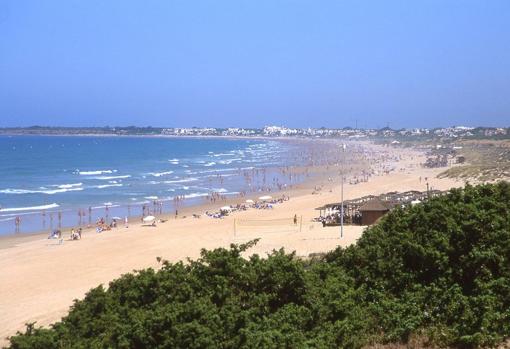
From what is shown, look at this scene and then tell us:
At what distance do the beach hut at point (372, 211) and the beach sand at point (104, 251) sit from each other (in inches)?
59.2

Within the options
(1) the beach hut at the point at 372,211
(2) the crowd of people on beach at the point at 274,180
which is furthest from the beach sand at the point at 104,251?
(2) the crowd of people on beach at the point at 274,180

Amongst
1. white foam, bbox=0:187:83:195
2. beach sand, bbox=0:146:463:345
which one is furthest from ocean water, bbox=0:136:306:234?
beach sand, bbox=0:146:463:345

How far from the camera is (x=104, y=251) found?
77.9 ft

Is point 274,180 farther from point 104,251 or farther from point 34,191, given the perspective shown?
point 104,251

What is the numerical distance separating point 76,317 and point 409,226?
486cm

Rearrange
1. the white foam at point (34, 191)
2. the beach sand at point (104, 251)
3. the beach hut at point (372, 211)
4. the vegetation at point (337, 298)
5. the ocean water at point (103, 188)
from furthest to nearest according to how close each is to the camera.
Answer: the white foam at point (34, 191) → the ocean water at point (103, 188) → the beach hut at point (372, 211) → the beach sand at point (104, 251) → the vegetation at point (337, 298)

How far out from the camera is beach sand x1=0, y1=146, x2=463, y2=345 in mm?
16078

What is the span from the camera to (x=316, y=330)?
6.13m

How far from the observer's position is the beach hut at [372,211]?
23766mm

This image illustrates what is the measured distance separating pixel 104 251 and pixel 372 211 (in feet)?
37.5

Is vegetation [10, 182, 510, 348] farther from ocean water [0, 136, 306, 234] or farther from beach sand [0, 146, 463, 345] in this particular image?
ocean water [0, 136, 306, 234]

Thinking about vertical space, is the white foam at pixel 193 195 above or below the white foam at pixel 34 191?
below

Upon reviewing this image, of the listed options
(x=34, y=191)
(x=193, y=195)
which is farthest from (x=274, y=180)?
(x=34, y=191)

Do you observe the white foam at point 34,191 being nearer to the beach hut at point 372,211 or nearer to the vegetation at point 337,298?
the beach hut at point 372,211
